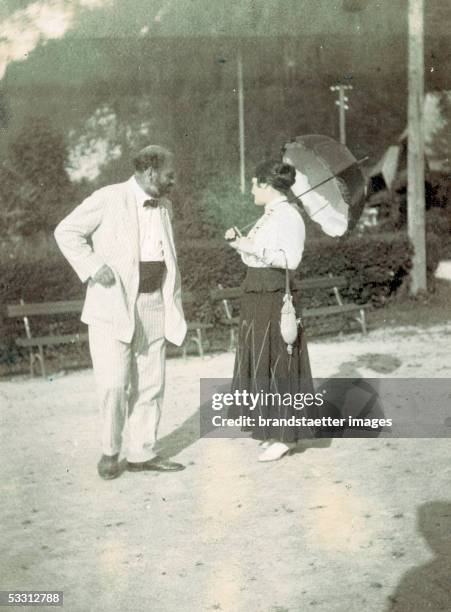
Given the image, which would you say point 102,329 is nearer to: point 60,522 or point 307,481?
point 60,522

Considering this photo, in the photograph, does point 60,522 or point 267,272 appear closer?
point 60,522

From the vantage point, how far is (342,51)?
22.9 m

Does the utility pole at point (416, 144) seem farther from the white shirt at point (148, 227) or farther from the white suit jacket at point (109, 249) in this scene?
the white suit jacket at point (109, 249)

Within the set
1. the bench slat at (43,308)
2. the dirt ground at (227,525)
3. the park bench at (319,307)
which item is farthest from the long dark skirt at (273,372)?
the park bench at (319,307)

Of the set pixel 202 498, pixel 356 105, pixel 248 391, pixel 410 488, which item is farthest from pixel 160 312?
pixel 356 105

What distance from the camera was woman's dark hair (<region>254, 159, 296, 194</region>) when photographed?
478cm

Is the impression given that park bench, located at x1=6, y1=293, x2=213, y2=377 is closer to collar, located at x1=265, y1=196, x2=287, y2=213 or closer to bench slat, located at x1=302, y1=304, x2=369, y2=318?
bench slat, located at x1=302, y1=304, x2=369, y2=318

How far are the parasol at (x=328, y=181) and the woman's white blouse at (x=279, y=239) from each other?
208 mm

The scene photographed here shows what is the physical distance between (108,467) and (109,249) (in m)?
1.18

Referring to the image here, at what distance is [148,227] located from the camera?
4656 mm

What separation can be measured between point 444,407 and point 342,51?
18.3 metres

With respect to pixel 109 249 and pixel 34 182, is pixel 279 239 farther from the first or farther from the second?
pixel 34 182

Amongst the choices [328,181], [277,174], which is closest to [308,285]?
[328,181]

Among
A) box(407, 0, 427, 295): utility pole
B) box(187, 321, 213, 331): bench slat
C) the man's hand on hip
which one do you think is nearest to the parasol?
the man's hand on hip
